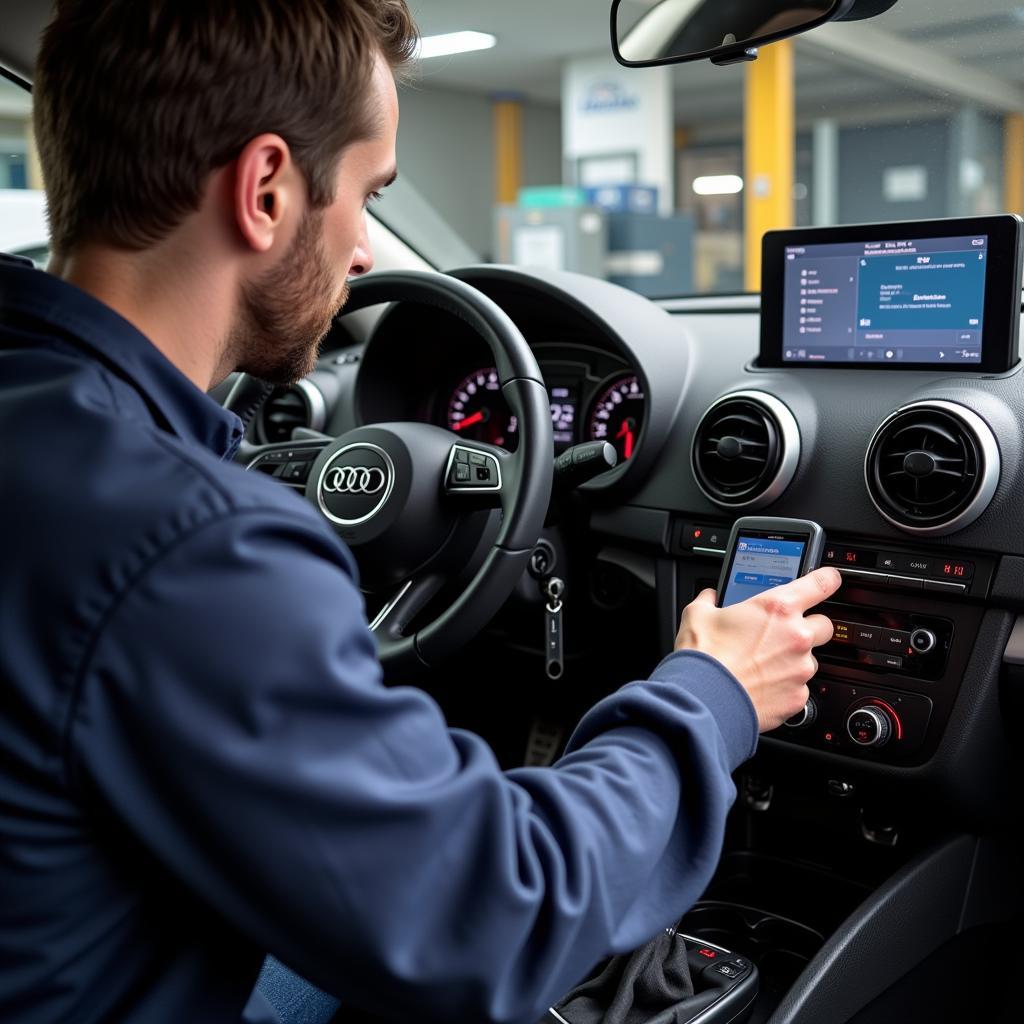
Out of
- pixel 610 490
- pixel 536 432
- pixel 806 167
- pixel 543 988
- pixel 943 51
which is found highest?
pixel 806 167

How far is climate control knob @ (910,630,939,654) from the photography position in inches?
53.7

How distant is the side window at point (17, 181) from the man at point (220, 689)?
0.57 m

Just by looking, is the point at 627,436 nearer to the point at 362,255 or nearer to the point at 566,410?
the point at 566,410

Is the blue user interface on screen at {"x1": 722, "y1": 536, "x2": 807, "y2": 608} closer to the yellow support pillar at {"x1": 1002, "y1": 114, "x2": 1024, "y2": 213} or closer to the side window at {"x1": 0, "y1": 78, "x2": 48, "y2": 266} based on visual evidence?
the yellow support pillar at {"x1": 1002, "y1": 114, "x2": 1024, "y2": 213}

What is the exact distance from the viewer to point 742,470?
1.48m

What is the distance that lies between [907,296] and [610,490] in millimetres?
449

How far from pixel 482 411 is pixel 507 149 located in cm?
1396

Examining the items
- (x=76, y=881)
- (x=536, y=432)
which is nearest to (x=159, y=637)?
(x=76, y=881)

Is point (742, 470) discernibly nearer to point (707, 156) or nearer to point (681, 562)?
point (681, 562)

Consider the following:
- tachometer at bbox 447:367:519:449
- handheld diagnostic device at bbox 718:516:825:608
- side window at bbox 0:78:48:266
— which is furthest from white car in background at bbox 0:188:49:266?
handheld diagnostic device at bbox 718:516:825:608

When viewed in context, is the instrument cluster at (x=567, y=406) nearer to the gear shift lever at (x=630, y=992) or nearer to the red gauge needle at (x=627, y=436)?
the red gauge needle at (x=627, y=436)

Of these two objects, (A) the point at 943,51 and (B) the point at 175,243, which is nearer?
(B) the point at 175,243

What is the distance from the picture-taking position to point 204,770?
605mm

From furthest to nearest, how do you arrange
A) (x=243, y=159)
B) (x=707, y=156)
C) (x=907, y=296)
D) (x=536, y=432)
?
(x=707, y=156) < (x=907, y=296) < (x=536, y=432) < (x=243, y=159)
